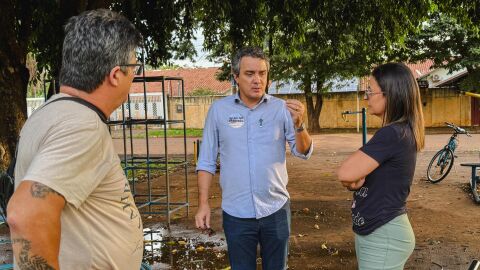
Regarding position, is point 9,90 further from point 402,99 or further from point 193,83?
point 193,83

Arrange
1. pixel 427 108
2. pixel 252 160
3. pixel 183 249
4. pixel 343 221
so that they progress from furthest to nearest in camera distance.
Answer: pixel 427 108 → pixel 343 221 → pixel 183 249 → pixel 252 160

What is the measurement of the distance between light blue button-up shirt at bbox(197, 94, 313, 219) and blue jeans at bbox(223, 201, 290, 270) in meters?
0.05

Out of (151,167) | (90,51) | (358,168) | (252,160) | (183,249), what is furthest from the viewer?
(151,167)

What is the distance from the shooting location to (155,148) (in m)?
21.5

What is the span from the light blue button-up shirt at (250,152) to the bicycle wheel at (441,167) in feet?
27.5

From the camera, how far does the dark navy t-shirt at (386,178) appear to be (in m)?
2.40

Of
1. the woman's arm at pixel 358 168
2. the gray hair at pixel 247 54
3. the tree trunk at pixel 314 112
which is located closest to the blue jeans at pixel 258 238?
the woman's arm at pixel 358 168

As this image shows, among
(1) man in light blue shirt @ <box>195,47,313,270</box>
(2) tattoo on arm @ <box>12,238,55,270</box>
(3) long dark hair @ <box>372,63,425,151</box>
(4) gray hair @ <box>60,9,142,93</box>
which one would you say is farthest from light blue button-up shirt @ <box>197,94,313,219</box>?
(2) tattoo on arm @ <box>12,238,55,270</box>

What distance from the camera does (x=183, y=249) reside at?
6.21 meters

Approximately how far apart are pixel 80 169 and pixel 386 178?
1.55m

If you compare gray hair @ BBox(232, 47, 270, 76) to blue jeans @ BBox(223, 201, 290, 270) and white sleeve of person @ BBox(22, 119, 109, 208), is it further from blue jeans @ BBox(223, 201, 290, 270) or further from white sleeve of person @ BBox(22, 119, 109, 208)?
white sleeve of person @ BBox(22, 119, 109, 208)

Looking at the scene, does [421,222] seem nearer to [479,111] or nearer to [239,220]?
[239,220]

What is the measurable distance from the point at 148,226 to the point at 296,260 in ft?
9.15

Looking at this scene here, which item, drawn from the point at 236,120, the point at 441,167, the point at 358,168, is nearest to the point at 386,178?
the point at 358,168
